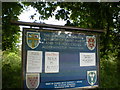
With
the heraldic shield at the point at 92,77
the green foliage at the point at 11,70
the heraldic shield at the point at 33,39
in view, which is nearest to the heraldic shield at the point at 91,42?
the heraldic shield at the point at 92,77

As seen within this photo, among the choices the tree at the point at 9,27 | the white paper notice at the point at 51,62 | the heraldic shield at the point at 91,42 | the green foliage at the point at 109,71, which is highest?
the tree at the point at 9,27

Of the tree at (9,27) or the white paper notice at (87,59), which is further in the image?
the tree at (9,27)

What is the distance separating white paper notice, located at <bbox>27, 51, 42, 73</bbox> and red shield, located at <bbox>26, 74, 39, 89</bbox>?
0.09 meters

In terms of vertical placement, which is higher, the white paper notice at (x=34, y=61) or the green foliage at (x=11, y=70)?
the white paper notice at (x=34, y=61)

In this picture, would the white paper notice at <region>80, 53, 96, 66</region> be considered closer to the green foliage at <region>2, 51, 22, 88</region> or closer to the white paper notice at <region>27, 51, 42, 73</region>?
the white paper notice at <region>27, 51, 42, 73</region>

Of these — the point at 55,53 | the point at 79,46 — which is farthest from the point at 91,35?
the point at 55,53

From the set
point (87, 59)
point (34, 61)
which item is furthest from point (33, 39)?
point (87, 59)

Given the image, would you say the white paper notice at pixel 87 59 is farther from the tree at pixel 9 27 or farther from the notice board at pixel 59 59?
the tree at pixel 9 27

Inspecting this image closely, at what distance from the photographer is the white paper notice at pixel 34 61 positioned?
2596 mm

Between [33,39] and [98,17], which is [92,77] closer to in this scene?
[33,39]

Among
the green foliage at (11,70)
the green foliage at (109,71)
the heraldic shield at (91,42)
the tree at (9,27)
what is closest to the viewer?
the heraldic shield at (91,42)

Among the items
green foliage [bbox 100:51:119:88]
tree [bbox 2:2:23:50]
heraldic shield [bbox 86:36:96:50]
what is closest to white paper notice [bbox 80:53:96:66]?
heraldic shield [bbox 86:36:96:50]

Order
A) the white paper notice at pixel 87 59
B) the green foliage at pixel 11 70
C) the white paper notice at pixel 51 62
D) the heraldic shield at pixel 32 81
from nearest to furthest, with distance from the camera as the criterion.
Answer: the heraldic shield at pixel 32 81 → the white paper notice at pixel 51 62 → the white paper notice at pixel 87 59 → the green foliage at pixel 11 70

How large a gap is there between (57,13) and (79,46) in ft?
7.19
